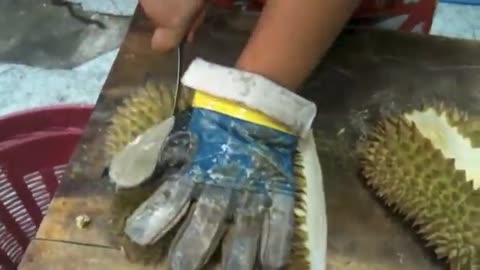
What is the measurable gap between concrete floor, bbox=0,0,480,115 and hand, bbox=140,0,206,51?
61 cm

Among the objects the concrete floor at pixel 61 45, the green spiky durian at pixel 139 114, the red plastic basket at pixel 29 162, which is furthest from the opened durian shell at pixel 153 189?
the concrete floor at pixel 61 45

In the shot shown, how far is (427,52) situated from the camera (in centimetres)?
90

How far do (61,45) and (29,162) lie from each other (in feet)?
1.60

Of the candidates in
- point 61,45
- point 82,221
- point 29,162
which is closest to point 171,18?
point 82,221

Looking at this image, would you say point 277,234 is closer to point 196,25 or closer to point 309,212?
point 309,212

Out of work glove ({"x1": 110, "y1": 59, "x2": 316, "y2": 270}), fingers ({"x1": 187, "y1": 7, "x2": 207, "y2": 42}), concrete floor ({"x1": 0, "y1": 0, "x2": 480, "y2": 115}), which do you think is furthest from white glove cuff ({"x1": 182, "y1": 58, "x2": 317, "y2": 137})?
Result: concrete floor ({"x1": 0, "y1": 0, "x2": 480, "y2": 115})

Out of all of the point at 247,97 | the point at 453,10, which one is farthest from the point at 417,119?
the point at 453,10

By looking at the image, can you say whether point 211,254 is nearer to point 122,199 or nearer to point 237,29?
point 122,199

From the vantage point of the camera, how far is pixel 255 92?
2.38ft

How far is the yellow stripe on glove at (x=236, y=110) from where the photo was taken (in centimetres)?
73

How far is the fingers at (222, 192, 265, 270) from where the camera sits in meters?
0.68

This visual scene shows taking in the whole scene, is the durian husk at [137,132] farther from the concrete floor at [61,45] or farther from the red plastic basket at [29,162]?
the concrete floor at [61,45]

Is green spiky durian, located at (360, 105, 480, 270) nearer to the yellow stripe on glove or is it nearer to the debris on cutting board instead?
the yellow stripe on glove

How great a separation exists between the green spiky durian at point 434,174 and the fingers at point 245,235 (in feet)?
0.40
